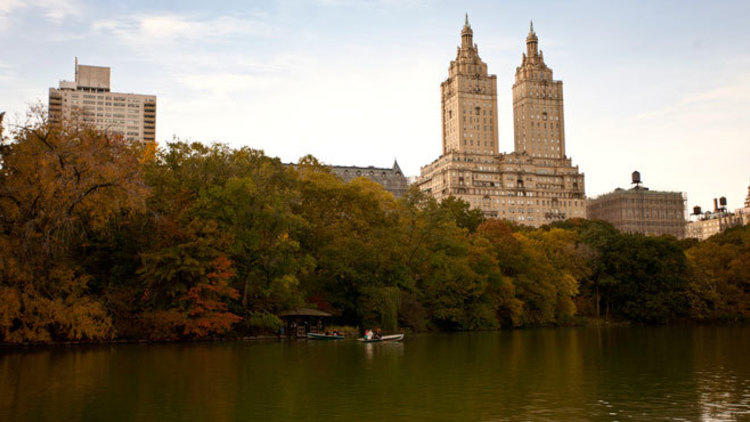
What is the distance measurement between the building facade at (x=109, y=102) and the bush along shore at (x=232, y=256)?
136 m

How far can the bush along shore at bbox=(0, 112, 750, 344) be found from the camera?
36.3m

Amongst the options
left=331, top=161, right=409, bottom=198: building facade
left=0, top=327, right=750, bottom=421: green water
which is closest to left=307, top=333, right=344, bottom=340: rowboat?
left=0, top=327, right=750, bottom=421: green water

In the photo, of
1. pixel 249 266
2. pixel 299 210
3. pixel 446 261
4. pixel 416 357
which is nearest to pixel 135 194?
pixel 249 266

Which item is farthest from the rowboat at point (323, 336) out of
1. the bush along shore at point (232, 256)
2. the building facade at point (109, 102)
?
the building facade at point (109, 102)

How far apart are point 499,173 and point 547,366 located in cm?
17027

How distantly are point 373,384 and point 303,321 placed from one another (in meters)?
28.3

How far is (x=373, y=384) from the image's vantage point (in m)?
22.8

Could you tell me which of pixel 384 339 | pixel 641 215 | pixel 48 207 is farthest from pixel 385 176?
pixel 48 207

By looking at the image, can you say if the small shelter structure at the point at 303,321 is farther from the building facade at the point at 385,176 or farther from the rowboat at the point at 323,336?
the building facade at the point at 385,176

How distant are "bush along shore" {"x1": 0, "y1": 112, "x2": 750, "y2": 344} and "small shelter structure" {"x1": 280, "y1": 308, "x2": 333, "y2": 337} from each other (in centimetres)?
84

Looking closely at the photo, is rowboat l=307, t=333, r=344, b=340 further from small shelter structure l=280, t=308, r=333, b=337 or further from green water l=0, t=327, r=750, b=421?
green water l=0, t=327, r=750, b=421

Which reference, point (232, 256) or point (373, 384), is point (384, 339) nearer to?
point (232, 256)

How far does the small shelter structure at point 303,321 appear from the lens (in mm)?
48469

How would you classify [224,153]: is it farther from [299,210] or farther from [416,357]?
Answer: [416,357]
